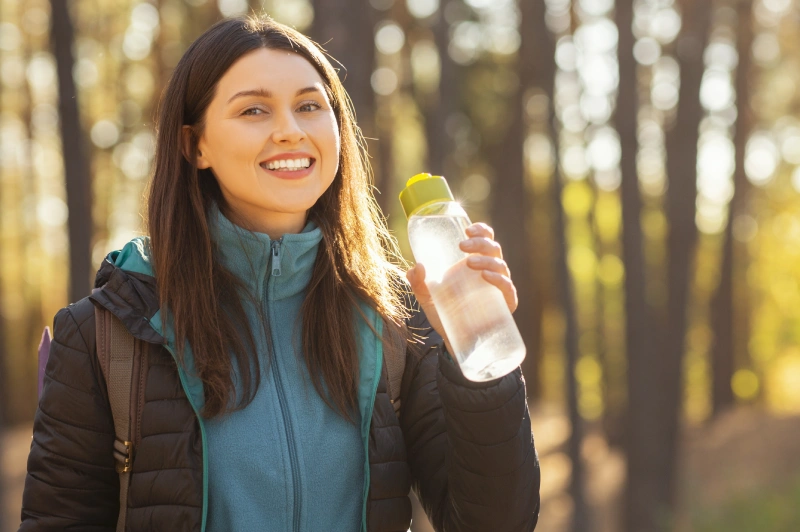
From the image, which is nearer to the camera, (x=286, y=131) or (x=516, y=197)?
(x=286, y=131)

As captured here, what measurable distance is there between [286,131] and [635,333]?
34.5 ft

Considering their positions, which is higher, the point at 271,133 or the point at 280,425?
the point at 271,133

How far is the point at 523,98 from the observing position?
1619 centimetres

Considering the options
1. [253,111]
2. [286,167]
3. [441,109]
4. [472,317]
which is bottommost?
[472,317]

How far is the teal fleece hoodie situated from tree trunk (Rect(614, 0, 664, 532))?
9645mm

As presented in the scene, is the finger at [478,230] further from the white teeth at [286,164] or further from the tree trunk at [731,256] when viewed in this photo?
the tree trunk at [731,256]

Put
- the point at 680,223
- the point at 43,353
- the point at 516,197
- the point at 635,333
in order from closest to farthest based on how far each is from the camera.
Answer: the point at 43,353 → the point at 635,333 → the point at 680,223 → the point at 516,197

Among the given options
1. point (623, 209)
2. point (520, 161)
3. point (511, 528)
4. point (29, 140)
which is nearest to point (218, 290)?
point (511, 528)

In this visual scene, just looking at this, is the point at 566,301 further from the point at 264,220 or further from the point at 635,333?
the point at 264,220

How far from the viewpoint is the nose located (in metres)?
2.53

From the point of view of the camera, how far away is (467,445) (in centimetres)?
243

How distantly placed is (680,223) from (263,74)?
11646 mm

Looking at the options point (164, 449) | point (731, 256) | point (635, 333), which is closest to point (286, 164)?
point (164, 449)

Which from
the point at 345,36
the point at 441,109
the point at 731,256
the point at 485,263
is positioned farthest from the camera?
the point at 731,256
